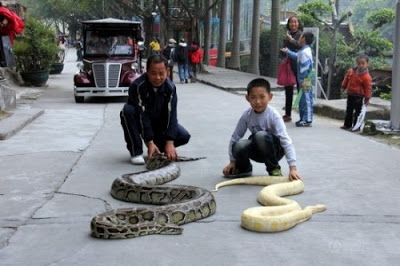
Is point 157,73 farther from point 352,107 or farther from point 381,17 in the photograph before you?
point 381,17

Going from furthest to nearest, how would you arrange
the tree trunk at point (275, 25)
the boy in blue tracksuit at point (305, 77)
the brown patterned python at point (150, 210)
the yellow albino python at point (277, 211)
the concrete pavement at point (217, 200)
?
the tree trunk at point (275, 25) < the boy in blue tracksuit at point (305, 77) < the yellow albino python at point (277, 211) < the brown patterned python at point (150, 210) < the concrete pavement at point (217, 200)

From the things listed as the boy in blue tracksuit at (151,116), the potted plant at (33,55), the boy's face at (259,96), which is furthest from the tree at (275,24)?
the boy's face at (259,96)

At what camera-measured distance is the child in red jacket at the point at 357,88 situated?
37.3ft

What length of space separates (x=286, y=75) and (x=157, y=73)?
5516mm

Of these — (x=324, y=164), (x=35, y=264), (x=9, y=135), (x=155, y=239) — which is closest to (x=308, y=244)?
(x=155, y=239)

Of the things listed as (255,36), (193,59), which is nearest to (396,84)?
(193,59)

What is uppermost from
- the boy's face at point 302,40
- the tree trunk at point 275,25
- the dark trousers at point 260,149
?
the tree trunk at point 275,25

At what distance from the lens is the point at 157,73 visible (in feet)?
24.2

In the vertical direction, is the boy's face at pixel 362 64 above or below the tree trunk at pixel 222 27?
below

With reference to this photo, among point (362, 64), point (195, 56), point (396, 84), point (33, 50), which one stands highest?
point (33, 50)

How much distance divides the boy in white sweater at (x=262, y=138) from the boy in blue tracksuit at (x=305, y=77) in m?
5.04

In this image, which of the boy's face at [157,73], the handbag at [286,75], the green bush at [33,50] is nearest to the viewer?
the boy's face at [157,73]

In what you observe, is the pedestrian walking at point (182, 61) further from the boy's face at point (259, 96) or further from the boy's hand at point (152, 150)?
the boy's face at point (259, 96)

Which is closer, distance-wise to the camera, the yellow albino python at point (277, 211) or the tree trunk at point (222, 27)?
the yellow albino python at point (277, 211)
